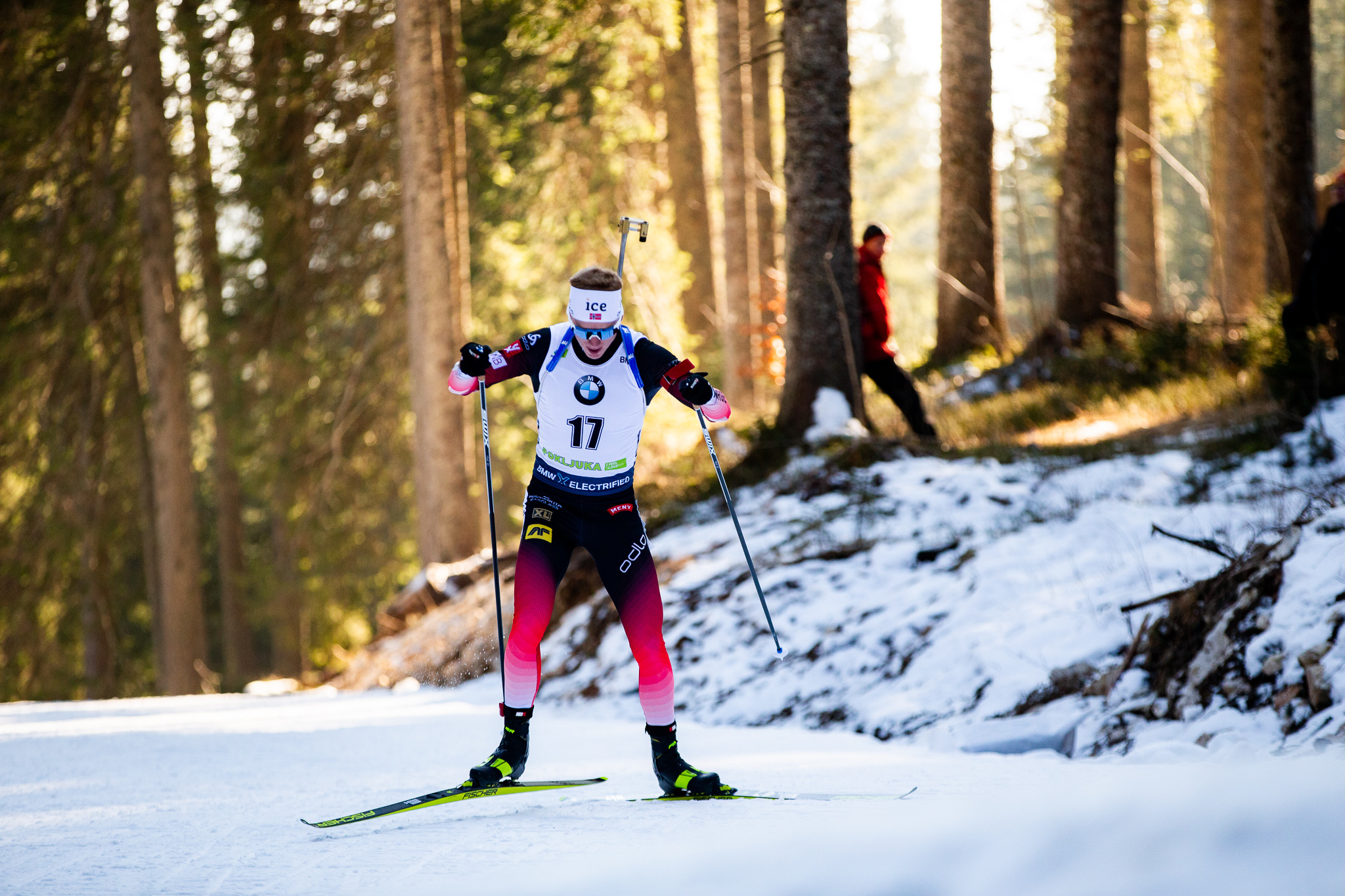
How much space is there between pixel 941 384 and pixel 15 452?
14.0m

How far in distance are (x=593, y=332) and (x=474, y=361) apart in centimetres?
57

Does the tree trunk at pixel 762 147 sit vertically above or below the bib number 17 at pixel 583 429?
above

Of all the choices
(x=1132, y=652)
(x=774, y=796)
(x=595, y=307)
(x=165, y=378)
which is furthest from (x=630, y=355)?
(x=165, y=378)

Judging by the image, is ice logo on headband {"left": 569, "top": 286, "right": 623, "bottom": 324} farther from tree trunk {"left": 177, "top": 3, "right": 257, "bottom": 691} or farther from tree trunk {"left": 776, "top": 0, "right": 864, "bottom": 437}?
tree trunk {"left": 177, "top": 3, "right": 257, "bottom": 691}

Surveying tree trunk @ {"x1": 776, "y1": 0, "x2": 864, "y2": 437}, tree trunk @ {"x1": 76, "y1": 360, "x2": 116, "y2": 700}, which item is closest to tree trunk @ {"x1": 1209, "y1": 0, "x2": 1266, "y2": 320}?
tree trunk @ {"x1": 776, "y1": 0, "x2": 864, "y2": 437}

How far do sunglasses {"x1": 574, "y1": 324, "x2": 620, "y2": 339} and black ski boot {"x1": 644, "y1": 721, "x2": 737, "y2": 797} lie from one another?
5.64 feet

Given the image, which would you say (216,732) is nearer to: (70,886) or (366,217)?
(70,886)

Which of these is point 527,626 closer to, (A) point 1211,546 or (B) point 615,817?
(B) point 615,817

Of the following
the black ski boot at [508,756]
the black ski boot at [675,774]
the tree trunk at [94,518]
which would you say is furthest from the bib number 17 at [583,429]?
the tree trunk at [94,518]

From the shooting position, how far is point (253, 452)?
1847 centimetres

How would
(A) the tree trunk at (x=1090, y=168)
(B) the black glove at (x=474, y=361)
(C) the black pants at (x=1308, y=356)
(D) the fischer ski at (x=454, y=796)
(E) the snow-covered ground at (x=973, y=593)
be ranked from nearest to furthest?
(D) the fischer ski at (x=454, y=796), (B) the black glove at (x=474, y=361), (E) the snow-covered ground at (x=973, y=593), (C) the black pants at (x=1308, y=356), (A) the tree trunk at (x=1090, y=168)

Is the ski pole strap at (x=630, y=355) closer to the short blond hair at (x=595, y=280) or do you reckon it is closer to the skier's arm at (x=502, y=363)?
the short blond hair at (x=595, y=280)

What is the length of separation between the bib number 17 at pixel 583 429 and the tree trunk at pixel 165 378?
41.3 feet

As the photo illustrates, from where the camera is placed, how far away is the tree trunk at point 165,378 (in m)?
15.1
